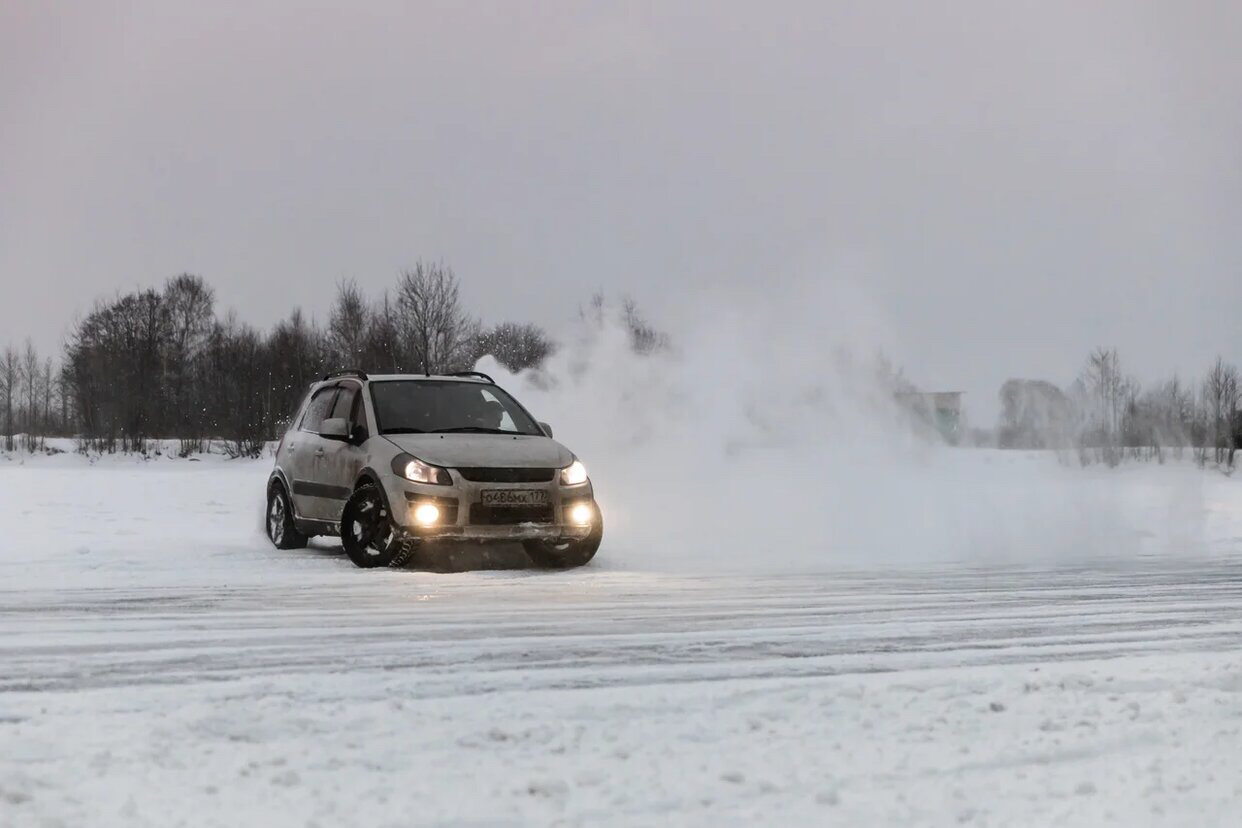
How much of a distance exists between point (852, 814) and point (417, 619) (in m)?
4.24

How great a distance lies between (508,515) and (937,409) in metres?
14.6

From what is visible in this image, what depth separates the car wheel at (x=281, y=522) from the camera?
12602 mm

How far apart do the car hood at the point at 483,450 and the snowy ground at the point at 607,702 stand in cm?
106

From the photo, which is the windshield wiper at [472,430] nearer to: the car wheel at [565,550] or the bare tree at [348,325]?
the car wheel at [565,550]

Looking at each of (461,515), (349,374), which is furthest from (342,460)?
(461,515)

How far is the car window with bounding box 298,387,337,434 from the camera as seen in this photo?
489 inches

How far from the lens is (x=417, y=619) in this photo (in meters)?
7.36

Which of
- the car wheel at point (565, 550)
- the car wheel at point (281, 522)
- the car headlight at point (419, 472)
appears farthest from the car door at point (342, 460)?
the car wheel at point (565, 550)

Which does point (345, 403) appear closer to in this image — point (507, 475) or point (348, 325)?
point (507, 475)

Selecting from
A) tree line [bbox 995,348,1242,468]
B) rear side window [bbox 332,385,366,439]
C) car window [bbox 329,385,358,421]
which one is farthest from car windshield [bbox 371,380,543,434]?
tree line [bbox 995,348,1242,468]

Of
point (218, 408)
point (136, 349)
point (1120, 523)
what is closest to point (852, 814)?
point (1120, 523)

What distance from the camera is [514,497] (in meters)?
10.4

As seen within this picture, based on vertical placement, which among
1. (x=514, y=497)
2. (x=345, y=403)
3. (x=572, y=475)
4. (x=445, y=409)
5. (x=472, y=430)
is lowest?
(x=514, y=497)

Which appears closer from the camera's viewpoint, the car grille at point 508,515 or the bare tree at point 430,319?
the car grille at point 508,515
